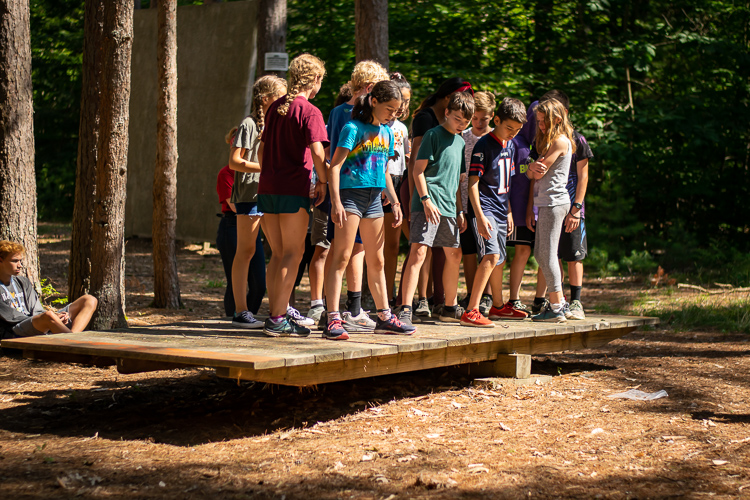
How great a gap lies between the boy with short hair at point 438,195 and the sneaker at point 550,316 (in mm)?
1140

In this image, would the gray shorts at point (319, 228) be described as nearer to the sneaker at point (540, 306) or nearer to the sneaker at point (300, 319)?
the sneaker at point (300, 319)

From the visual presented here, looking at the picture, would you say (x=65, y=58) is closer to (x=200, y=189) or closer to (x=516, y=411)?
(x=200, y=189)

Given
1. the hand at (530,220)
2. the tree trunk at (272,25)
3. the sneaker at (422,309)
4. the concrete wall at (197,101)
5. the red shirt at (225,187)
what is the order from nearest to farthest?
1. the hand at (530,220)
2. the sneaker at (422,309)
3. the red shirt at (225,187)
4. the tree trunk at (272,25)
5. the concrete wall at (197,101)

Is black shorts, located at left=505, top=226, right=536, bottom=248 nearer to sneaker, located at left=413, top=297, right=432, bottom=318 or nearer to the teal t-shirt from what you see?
sneaker, located at left=413, top=297, right=432, bottom=318

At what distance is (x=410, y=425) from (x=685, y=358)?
367 cm

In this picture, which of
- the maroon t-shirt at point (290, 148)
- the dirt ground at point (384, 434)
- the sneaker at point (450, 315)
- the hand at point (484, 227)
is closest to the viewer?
the dirt ground at point (384, 434)

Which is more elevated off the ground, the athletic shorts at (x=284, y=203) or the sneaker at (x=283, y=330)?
the athletic shorts at (x=284, y=203)

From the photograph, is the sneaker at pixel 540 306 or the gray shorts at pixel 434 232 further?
the sneaker at pixel 540 306

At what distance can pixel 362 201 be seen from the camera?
5.16 meters

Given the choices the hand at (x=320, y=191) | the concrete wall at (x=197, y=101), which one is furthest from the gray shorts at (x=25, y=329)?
the concrete wall at (x=197, y=101)

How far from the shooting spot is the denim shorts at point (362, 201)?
513 centimetres

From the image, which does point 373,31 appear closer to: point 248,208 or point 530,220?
point 530,220

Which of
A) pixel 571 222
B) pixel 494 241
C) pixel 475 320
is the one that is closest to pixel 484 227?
pixel 494 241

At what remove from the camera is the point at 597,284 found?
41.9 ft
